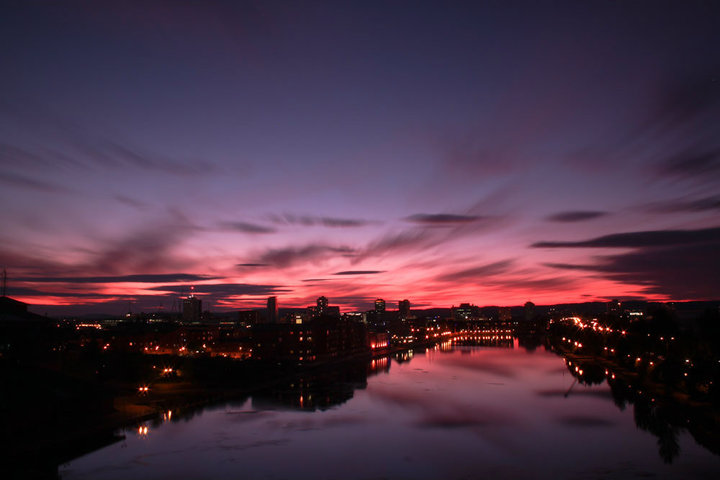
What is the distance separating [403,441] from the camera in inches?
1187

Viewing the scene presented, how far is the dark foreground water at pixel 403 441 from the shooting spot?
2381cm

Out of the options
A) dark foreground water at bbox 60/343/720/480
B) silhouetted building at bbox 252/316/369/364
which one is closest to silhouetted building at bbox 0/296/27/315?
silhouetted building at bbox 252/316/369/364

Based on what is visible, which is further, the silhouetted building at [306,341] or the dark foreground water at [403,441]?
the silhouetted building at [306,341]

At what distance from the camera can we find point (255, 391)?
47.4 metres

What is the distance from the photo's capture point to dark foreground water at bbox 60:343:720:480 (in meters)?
23.8

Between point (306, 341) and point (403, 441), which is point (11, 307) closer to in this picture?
point (306, 341)

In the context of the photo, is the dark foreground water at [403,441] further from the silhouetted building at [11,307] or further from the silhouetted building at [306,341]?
the silhouetted building at [11,307]

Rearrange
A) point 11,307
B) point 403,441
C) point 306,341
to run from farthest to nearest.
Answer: point 306,341 < point 11,307 < point 403,441

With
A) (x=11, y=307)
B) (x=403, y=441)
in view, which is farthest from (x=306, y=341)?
(x=403, y=441)

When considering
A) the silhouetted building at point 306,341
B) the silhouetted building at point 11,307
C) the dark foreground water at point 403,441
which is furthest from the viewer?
the silhouetted building at point 306,341

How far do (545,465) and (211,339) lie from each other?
78107 mm

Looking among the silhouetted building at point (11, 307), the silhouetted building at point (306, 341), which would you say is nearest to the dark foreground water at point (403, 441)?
the silhouetted building at point (306, 341)

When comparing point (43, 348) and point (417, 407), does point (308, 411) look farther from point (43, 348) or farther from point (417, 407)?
point (43, 348)

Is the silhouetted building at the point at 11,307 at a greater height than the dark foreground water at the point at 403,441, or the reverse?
the silhouetted building at the point at 11,307
